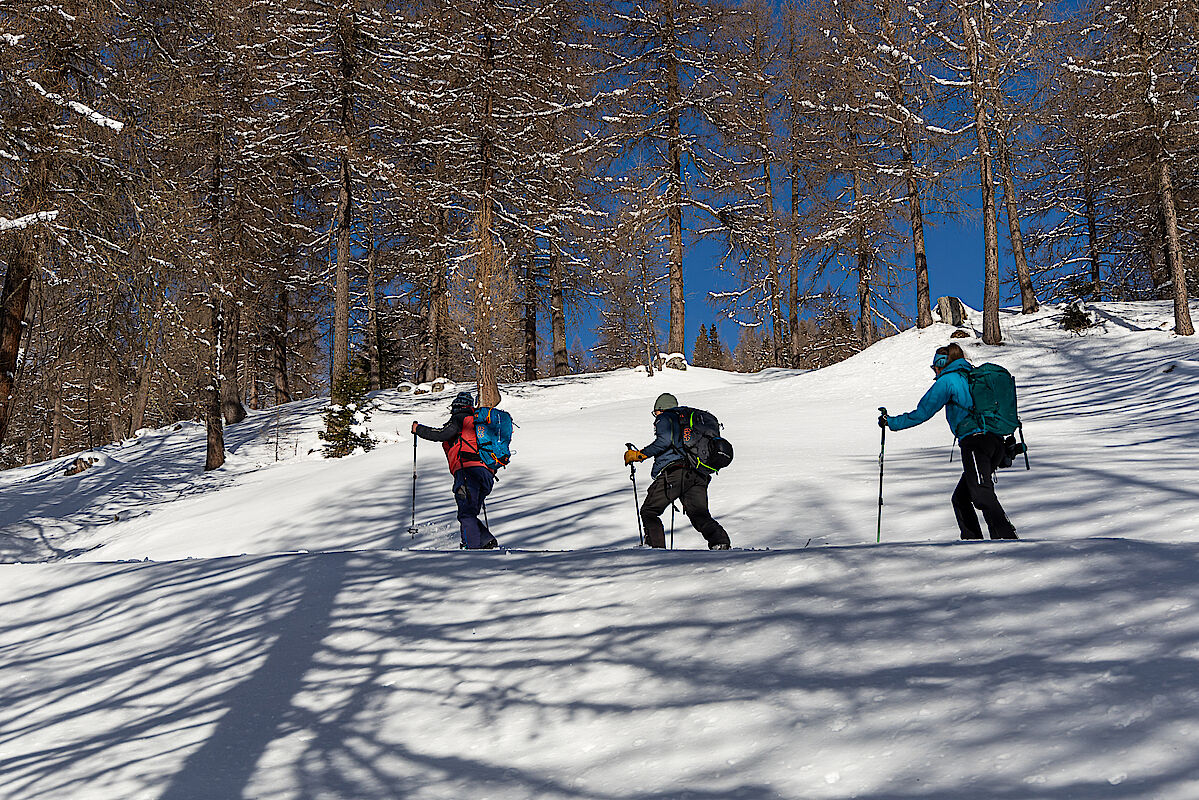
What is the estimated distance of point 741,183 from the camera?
25156mm

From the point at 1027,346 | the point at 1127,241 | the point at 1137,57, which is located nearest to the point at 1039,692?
the point at 1027,346

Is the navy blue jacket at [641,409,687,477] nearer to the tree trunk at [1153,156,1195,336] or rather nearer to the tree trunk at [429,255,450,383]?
the tree trunk at [429,255,450,383]

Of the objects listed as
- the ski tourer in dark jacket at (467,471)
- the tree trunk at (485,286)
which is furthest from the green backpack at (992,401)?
the tree trunk at (485,286)

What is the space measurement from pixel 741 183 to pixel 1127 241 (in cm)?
1596

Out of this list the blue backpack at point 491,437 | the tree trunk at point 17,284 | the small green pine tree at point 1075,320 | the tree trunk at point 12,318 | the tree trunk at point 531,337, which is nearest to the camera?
the blue backpack at point 491,437

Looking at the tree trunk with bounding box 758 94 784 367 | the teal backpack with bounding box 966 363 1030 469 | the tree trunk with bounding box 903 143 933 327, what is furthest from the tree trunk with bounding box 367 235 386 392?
the teal backpack with bounding box 966 363 1030 469

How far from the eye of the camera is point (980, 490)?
19.1 ft

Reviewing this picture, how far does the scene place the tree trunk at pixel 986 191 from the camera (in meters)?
19.7

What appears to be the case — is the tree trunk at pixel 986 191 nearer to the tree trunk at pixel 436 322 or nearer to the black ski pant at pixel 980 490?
the tree trunk at pixel 436 322

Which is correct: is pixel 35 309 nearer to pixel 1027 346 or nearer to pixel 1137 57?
pixel 1027 346

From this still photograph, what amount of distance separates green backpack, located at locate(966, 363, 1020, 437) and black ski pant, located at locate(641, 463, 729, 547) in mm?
2145

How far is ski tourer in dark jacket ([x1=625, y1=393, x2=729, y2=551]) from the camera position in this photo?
6.58 m

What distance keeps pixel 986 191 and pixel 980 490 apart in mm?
16951

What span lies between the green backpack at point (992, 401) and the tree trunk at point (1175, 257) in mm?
15975
